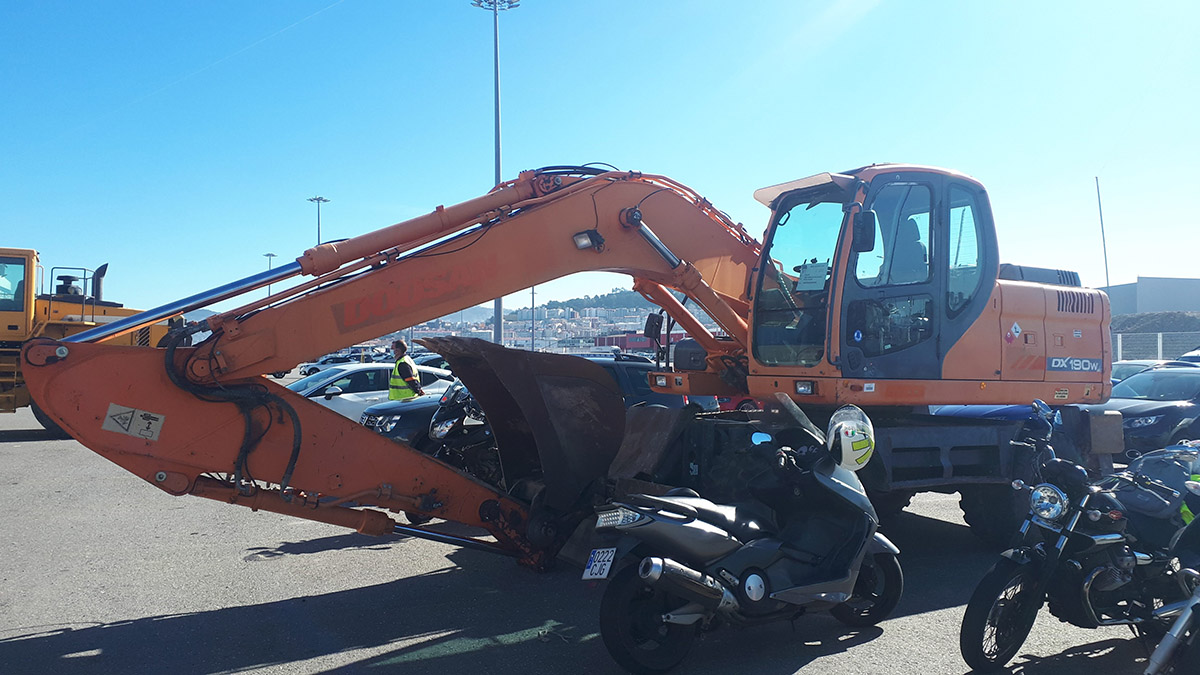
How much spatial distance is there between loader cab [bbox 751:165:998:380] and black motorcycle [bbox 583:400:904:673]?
197 cm

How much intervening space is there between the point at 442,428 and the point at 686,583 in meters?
4.52

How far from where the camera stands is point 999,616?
4.61 m

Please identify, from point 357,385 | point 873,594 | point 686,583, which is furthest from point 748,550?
point 357,385

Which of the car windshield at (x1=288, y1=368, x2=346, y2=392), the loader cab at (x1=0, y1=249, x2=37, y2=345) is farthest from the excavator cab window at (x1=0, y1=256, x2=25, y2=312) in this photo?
the car windshield at (x1=288, y1=368, x2=346, y2=392)

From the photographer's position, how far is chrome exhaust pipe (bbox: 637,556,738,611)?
424cm

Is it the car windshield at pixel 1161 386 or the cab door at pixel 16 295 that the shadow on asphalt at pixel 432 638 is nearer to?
the car windshield at pixel 1161 386

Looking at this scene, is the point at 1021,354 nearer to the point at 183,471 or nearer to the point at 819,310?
the point at 819,310

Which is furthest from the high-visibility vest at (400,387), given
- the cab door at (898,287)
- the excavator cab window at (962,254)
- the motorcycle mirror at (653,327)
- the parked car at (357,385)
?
the excavator cab window at (962,254)

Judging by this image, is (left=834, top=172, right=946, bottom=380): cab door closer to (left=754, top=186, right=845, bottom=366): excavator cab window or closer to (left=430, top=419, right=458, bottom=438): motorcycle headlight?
(left=754, top=186, right=845, bottom=366): excavator cab window

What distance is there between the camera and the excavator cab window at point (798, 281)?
7145mm

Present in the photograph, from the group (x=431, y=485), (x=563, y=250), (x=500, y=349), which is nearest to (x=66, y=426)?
(x=431, y=485)

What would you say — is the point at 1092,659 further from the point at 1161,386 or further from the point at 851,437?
the point at 1161,386

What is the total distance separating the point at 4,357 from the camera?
1541 centimetres

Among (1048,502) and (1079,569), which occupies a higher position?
(1048,502)
